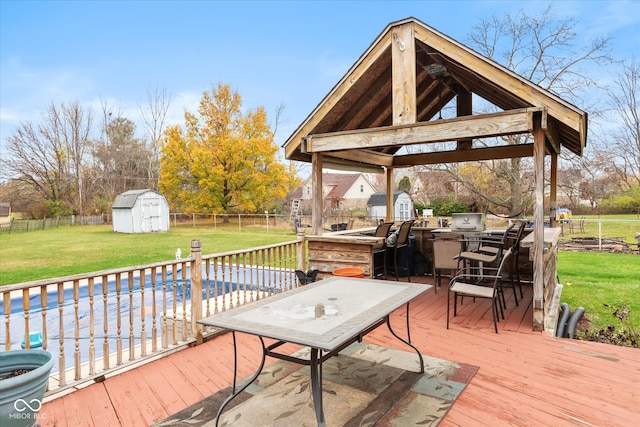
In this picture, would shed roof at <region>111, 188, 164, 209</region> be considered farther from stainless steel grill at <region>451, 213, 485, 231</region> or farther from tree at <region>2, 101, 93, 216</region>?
stainless steel grill at <region>451, 213, 485, 231</region>

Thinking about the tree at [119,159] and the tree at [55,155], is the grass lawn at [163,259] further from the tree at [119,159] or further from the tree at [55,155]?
the tree at [119,159]

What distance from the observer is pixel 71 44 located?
24.7 m

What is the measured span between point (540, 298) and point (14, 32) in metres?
30.5

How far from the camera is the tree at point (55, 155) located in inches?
1110

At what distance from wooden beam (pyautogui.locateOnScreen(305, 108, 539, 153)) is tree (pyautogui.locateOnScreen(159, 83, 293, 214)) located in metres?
19.9

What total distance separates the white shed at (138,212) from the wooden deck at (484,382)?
19256mm

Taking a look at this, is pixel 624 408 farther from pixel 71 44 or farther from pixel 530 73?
pixel 71 44

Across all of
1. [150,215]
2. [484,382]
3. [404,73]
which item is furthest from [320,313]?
[150,215]

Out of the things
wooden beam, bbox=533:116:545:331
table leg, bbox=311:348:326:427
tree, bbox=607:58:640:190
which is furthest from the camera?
tree, bbox=607:58:640:190

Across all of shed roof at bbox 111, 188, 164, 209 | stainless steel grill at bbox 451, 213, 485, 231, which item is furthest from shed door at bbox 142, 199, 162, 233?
stainless steel grill at bbox 451, 213, 485, 231

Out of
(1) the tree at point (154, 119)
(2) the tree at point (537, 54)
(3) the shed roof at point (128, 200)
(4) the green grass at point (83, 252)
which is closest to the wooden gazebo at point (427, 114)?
(4) the green grass at point (83, 252)

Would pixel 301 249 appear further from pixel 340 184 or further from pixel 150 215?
pixel 340 184

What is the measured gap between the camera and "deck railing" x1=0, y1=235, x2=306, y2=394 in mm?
2982

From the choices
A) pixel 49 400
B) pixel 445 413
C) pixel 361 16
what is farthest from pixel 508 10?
pixel 49 400
